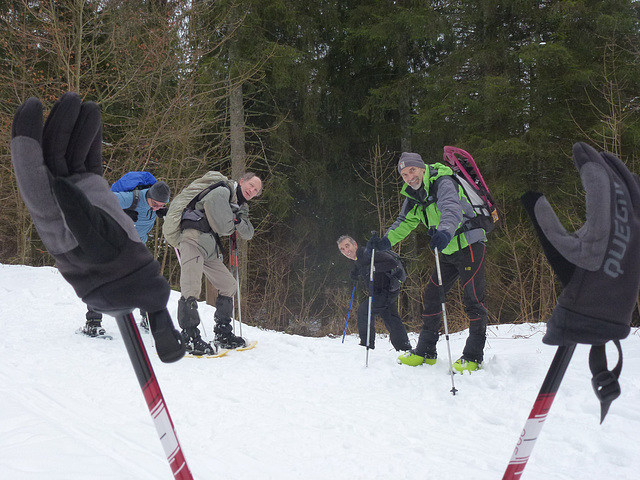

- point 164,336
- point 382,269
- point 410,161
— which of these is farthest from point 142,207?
point 164,336

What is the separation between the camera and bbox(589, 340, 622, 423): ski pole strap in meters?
1.30

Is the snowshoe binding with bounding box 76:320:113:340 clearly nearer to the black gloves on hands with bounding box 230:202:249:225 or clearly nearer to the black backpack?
the black gloves on hands with bounding box 230:202:249:225

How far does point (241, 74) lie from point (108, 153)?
148 inches

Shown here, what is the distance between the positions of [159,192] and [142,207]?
1.76ft

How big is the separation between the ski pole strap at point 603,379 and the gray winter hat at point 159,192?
4864 mm

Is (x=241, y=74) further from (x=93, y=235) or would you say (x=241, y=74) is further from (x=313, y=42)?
(x=93, y=235)

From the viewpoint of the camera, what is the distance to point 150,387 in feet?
4.24

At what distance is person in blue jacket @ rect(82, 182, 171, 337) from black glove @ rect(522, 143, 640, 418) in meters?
4.76

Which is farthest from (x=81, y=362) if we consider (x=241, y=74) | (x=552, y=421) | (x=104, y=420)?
(x=241, y=74)

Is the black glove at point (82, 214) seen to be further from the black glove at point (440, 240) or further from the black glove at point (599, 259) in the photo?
the black glove at point (440, 240)

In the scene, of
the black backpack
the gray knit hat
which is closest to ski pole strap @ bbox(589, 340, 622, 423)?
the gray knit hat

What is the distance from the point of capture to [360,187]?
16.3 metres

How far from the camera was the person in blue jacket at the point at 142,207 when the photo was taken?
18.3ft

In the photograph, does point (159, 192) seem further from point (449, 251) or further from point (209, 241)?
point (449, 251)
